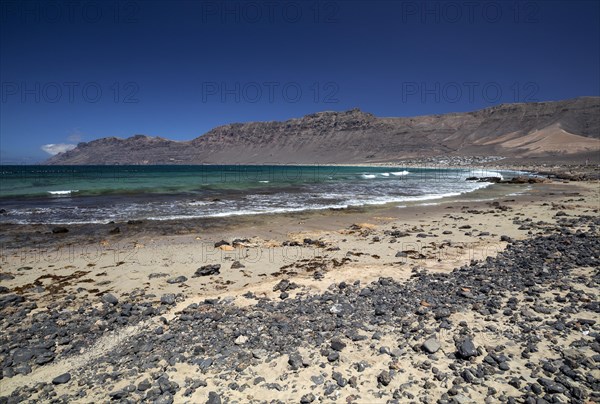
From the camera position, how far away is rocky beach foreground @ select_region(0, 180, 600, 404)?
3613mm

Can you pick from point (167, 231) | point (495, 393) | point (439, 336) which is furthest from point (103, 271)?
point (495, 393)

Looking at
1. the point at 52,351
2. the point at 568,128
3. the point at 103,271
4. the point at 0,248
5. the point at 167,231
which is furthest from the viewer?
the point at 568,128

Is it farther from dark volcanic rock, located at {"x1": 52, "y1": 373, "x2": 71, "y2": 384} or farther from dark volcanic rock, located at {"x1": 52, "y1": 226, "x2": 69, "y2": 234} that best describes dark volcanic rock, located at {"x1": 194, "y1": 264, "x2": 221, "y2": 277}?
dark volcanic rock, located at {"x1": 52, "y1": 226, "x2": 69, "y2": 234}

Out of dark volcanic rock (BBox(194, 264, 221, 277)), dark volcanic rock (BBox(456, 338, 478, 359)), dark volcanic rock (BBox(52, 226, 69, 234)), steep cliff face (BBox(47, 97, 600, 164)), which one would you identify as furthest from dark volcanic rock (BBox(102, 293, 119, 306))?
steep cliff face (BBox(47, 97, 600, 164))

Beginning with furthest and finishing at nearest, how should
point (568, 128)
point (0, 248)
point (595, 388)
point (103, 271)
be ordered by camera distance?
point (568, 128) < point (0, 248) < point (103, 271) < point (595, 388)

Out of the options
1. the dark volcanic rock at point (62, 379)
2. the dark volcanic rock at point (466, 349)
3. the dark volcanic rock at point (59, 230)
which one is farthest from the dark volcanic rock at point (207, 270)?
the dark volcanic rock at point (59, 230)

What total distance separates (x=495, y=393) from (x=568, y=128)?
545 ft

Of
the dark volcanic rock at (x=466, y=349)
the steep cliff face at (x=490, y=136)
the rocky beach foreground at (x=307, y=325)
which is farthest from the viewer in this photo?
the steep cliff face at (x=490, y=136)

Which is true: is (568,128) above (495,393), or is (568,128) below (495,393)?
above

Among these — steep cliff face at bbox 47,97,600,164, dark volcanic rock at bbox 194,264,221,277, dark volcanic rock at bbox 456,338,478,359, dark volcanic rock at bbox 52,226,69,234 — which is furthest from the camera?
steep cliff face at bbox 47,97,600,164

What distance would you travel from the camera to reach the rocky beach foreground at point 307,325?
361 cm

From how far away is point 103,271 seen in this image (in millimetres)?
7723

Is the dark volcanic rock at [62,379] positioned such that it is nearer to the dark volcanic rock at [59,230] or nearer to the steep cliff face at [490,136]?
the dark volcanic rock at [59,230]

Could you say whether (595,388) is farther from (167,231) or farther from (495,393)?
(167,231)
